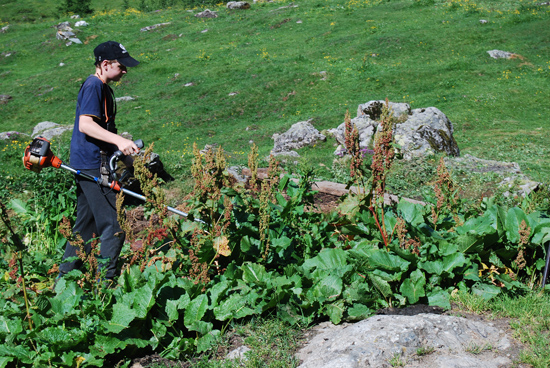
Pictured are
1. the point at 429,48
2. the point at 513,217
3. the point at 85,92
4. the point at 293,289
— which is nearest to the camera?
the point at 293,289

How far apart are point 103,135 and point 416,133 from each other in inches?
291

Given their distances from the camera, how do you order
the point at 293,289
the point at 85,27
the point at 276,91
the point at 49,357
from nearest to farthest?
the point at 49,357
the point at 293,289
the point at 276,91
the point at 85,27

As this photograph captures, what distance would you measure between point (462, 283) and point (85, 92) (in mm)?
3442

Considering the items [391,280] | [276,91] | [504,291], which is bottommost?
[276,91]

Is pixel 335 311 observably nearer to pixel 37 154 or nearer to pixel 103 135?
pixel 103 135

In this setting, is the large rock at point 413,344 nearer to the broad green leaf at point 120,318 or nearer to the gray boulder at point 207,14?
the broad green leaf at point 120,318

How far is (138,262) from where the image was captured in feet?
12.2

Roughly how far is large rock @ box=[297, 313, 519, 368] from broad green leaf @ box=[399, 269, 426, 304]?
241 millimetres

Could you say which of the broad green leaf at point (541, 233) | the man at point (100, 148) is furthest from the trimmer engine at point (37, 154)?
the broad green leaf at point (541, 233)

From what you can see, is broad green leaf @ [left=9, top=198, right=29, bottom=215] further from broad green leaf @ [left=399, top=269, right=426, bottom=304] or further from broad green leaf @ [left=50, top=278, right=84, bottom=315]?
broad green leaf @ [left=399, top=269, right=426, bottom=304]

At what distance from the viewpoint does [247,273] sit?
330cm

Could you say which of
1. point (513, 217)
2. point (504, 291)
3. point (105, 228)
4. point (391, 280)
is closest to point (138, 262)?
point (105, 228)

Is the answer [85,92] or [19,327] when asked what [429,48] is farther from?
[19,327]

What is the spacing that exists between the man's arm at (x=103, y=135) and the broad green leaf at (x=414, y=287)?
2304 millimetres
